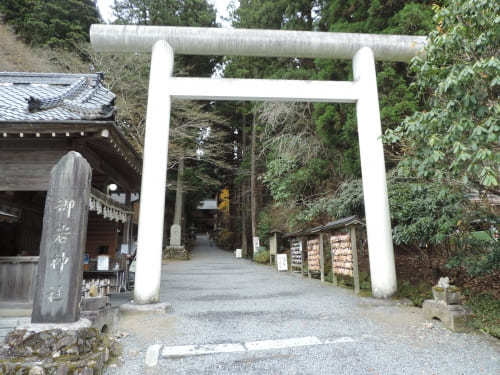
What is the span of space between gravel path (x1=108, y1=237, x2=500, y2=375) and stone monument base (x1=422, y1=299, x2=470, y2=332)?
12 cm

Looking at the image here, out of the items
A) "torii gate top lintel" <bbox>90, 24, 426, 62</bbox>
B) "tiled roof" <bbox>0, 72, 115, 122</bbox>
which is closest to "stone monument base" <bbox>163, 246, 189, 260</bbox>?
"tiled roof" <bbox>0, 72, 115, 122</bbox>

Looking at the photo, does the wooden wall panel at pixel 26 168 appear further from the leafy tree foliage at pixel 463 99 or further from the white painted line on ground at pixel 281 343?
the leafy tree foliage at pixel 463 99

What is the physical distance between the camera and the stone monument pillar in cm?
321

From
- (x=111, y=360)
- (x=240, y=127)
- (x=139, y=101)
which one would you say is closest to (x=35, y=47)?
(x=139, y=101)

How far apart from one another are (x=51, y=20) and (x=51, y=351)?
64.8 ft

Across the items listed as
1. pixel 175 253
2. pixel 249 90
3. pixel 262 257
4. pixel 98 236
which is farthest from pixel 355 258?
pixel 175 253

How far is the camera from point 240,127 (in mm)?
22953

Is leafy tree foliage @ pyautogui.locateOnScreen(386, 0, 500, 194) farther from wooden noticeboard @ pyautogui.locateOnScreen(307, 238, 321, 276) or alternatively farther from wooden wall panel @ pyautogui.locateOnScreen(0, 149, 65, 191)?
wooden wall panel @ pyautogui.locateOnScreen(0, 149, 65, 191)

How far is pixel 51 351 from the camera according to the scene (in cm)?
287

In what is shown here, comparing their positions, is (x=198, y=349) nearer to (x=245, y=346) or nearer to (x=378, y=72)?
(x=245, y=346)

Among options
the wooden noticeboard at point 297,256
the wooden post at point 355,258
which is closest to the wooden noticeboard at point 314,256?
the wooden noticeboard at point 297,256

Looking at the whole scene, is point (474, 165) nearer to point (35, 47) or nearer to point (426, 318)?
point (426, 318)

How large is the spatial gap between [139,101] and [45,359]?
47.8 feet

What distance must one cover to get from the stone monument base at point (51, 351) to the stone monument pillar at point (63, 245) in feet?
0.66
